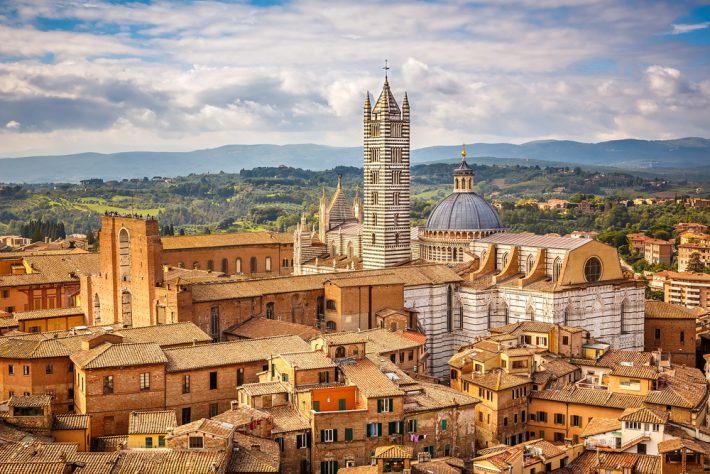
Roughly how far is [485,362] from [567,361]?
592 cm

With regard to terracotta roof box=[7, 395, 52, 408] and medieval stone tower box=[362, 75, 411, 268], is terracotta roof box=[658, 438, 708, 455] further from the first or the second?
medieval stone tower box=[362, 75, 411, 268]

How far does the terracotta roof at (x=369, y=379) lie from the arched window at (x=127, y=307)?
17.8 m

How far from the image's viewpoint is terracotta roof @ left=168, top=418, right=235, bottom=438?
3350 cm

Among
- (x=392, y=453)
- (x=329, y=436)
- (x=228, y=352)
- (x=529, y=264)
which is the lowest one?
(x=329, y=436)

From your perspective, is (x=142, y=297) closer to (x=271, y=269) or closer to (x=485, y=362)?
(x=485, y=362)

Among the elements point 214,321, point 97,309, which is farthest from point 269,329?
point 97,309

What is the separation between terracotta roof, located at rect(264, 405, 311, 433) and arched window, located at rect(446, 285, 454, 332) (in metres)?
21.9

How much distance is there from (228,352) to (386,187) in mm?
23793

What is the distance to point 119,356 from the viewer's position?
39281 millimetres

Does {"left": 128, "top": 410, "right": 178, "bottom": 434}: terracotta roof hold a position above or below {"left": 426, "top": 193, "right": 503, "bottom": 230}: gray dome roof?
below

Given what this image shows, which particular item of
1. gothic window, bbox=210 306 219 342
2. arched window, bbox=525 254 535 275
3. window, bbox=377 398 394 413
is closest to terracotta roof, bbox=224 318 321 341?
gothic window, bbox=210 306 219 342

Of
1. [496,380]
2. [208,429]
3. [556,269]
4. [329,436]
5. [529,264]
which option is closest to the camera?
[208,429]

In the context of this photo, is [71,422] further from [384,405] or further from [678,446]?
[678,446]

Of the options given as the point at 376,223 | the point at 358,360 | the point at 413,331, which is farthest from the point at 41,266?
the point at 358,360
